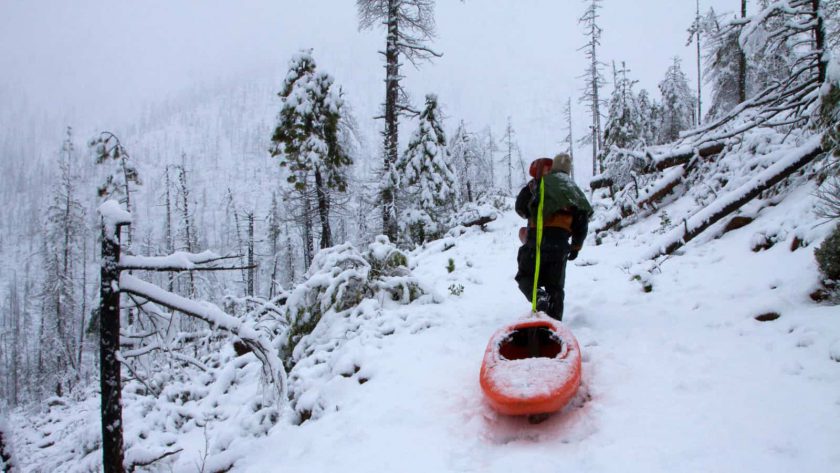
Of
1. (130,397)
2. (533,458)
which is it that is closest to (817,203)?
(533,458)

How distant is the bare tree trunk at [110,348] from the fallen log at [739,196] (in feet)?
24.3

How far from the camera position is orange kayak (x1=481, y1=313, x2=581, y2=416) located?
3.19m

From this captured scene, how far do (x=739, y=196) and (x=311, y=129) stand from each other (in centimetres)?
1433

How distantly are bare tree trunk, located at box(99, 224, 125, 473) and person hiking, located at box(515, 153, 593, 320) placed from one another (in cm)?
428

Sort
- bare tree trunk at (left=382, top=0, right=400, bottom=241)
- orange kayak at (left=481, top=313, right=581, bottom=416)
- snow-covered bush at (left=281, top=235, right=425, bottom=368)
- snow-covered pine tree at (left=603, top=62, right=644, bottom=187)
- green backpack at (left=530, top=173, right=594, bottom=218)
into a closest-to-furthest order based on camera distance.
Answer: orange kayak at (left=481, top=313, right=581, bottom=416) → green backpack at (left=530, top=173, right=594, bottom=218) → snow-covered bush at (left=281, top=235, right=425, bottom=368) → bare tree trunk at (left=382, top=0, right=400, bottom=241) → snow-covered pine tree at (left=603, top=62, right=644, bottom=187)

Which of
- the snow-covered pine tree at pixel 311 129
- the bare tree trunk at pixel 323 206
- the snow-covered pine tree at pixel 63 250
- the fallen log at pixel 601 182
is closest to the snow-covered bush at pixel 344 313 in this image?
the fallen log at pixel 601 182

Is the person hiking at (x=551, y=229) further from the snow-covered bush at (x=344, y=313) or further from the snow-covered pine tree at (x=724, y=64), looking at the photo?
the snow-covered pine tree at (x=724, y=64)

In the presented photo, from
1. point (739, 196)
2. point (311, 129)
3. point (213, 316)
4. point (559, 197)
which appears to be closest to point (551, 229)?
point (559, 197)

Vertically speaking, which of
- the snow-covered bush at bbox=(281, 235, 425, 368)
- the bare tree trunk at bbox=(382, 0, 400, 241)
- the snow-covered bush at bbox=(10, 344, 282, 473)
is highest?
the bare tree trunk at bbox=(382, 0, 400, 241)

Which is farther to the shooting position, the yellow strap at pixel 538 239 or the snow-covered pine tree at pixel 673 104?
the snow-covered pine tree at pixel 673 104

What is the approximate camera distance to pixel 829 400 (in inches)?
111

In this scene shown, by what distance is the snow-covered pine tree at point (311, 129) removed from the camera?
16.1m

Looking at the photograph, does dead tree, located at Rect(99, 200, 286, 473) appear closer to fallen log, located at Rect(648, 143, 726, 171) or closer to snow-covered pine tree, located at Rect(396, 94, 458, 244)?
fallen log, located at Rect(648, 143, 726, 171)

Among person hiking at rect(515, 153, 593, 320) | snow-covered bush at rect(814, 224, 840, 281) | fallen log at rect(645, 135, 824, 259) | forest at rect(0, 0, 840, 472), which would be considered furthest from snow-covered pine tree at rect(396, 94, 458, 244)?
snow-covered bush at rect(814, 224, 840, 281)
